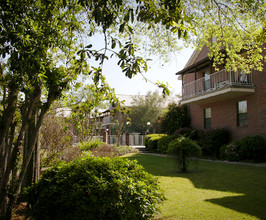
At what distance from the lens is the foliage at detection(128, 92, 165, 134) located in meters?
38.4

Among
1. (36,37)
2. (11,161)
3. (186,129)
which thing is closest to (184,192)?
(11,161)

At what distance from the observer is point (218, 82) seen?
1798cm

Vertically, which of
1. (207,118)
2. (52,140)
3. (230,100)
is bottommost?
(52,140)

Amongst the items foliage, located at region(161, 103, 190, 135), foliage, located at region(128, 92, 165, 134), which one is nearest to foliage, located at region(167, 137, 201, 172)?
foliage, located at region(161, 103, 190, 135)

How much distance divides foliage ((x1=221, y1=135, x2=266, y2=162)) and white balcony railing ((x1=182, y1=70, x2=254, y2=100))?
130 inches

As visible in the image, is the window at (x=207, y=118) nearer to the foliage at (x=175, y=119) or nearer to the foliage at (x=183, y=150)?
the foliage at (x=175, y=119)

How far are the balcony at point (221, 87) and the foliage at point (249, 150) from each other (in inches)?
116

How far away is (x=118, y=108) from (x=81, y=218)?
226 centimetres

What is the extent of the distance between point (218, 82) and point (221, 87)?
1.81 meters

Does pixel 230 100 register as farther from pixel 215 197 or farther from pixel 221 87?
pixel 215 197

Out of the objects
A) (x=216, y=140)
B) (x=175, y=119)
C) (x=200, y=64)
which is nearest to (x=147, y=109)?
(x=175, y=119)

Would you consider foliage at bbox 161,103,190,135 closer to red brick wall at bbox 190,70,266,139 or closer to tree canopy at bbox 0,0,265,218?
red brick wall at bbox 190,70,266,139

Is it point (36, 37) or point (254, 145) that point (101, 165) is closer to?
point (36, 37)

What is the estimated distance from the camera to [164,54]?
10.2 meters
